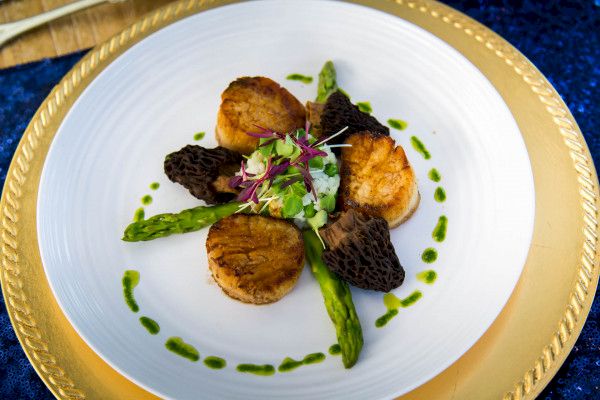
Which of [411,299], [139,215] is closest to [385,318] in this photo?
[411,299]

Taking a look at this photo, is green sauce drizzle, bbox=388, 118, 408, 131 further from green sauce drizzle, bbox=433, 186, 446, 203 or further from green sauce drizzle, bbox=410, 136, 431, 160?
green sauce drizzle, bbox=433, 186, 446, 203

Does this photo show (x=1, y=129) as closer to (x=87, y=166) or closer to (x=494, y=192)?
(x=87, y=166)

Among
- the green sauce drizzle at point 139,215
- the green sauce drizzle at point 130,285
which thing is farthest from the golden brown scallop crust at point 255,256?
the green sauce drizzle at point 139,215

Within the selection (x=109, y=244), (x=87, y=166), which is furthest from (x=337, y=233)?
(x=87, y=166)

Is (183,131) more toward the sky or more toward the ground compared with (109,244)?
more toward the sky

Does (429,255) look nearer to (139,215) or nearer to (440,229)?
(440,229)

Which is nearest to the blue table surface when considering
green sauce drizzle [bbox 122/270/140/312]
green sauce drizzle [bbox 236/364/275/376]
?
green sauce drizzle [bbox 122/270/140/312]

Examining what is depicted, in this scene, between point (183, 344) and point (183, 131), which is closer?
point (183, 344)
